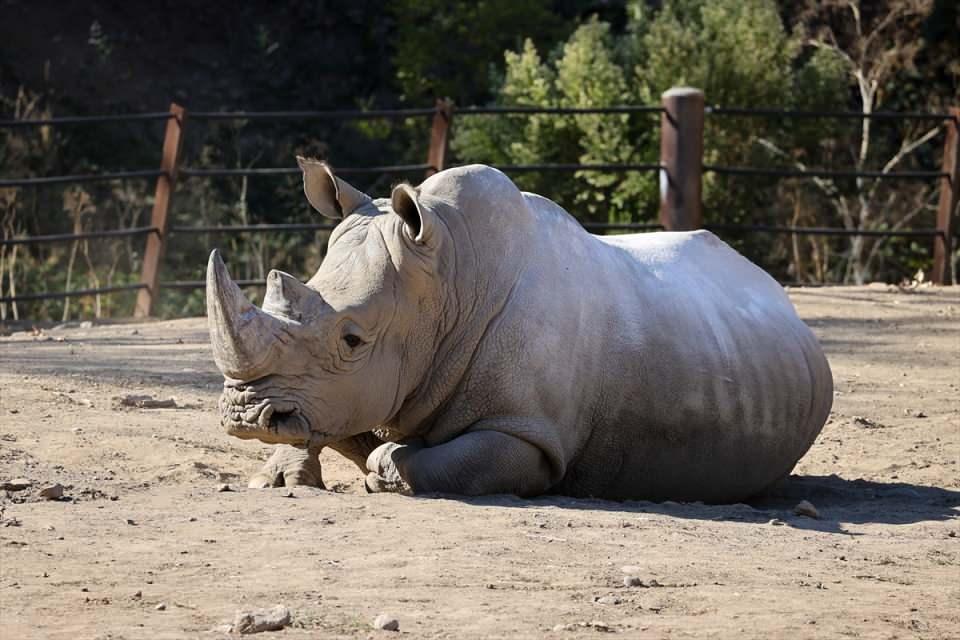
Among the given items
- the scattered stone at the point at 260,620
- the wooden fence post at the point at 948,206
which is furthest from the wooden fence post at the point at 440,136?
the scattered stone at the point at 260,620

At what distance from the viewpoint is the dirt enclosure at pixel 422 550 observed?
4.61m

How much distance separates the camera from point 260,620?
4367mm

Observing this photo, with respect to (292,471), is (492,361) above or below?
above

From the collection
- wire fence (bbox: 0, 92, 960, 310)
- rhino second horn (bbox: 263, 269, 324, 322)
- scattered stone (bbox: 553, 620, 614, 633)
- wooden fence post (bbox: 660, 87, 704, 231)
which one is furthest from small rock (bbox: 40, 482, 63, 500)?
wooden fence post (bbox: 660, 87, 704, 231)

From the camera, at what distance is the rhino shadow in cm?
639

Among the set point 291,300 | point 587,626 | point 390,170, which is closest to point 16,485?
point 291,300

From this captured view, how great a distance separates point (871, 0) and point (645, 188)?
5.33 meters

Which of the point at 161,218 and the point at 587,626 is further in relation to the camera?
the point at 161,218

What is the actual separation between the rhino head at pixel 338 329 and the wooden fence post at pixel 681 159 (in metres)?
7.77

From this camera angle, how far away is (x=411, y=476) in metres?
6.43

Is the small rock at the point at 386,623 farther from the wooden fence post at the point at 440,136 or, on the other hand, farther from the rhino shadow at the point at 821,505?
the wooden fence post at the point at 440,136

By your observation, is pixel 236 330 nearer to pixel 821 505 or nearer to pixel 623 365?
pixel 623 365

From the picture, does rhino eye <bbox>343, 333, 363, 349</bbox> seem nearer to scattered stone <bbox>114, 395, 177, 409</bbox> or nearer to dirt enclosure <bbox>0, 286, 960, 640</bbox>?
dirt enclosure <bbox>0, 286, 960, 640</bbox>

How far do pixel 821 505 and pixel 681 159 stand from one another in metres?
7.44
